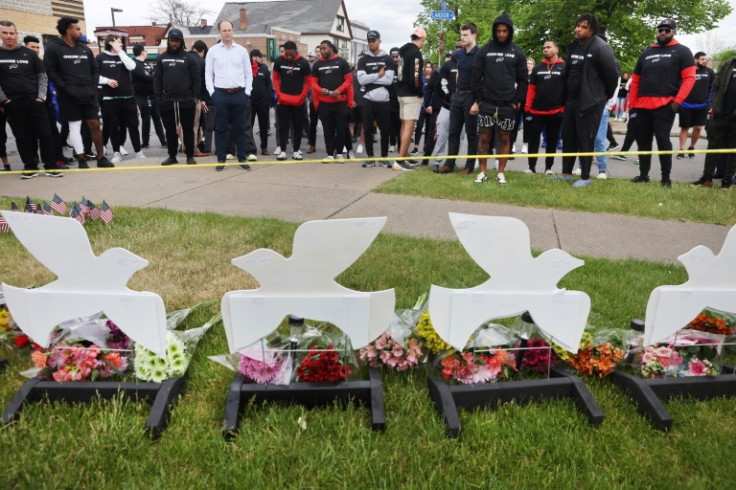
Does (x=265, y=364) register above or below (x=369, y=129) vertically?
below

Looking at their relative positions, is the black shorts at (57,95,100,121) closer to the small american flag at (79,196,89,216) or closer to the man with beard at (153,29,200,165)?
the man with beard at (153,29,200,165)

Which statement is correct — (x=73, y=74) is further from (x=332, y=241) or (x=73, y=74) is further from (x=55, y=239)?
(x=332, y=241)

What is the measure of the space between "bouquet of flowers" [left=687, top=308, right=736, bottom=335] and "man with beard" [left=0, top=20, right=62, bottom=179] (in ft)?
24.9

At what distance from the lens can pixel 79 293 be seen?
7.73 feet

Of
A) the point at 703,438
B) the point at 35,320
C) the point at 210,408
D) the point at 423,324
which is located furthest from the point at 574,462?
the point at 35,320

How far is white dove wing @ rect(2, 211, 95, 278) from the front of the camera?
2.22 meters

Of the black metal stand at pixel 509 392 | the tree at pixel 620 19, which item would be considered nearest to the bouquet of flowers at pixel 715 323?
the black metal stand at pixel 509 392

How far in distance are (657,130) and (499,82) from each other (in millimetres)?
2484

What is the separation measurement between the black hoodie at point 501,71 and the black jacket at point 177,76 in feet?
14.7

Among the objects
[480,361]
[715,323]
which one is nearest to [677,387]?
[715,323]

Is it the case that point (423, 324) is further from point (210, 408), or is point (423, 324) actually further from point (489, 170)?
point (489, 170)

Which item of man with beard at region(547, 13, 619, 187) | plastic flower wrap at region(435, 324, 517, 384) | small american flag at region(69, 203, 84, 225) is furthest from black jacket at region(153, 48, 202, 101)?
plastic flower wrap at region(435, 324, 517, 384)

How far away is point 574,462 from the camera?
2090 millimetres

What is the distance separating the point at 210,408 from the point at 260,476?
21.7 inches
